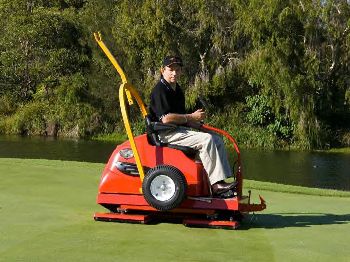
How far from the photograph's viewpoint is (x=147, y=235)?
17.4 ft

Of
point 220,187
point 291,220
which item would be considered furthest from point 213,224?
point 291,220

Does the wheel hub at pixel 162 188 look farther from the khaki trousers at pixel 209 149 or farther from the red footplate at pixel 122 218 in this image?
the khaki trousers at pixel 209 149

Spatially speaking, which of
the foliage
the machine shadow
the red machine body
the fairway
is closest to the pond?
the foliage

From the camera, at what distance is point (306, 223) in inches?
250

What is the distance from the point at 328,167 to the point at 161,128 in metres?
19.7

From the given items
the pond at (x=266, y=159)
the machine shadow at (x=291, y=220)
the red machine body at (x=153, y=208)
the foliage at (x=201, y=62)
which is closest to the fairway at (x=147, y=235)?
the machine shadow at (x=291, y=220)

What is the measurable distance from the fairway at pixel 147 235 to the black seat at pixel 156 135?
0.73m

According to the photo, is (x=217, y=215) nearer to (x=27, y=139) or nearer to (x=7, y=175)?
(x=7, y=175)

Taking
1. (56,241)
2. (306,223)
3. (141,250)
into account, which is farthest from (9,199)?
(306,223)

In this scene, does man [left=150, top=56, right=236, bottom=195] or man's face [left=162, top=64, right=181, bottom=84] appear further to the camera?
man's face [left=162, top=64, right=181, bottom=84]

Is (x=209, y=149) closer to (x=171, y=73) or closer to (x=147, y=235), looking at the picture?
(x=171, y=73)

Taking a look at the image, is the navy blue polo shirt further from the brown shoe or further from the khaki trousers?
the brown shoe

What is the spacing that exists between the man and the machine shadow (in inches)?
21.6

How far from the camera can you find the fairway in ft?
15.2
